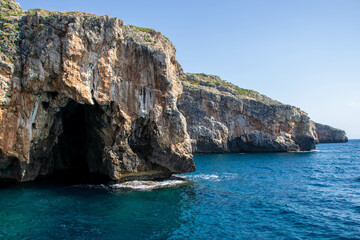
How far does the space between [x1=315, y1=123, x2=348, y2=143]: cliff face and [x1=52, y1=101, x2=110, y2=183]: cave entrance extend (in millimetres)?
140911

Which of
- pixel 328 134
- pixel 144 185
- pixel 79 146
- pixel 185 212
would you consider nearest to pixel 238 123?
pixel 79 146

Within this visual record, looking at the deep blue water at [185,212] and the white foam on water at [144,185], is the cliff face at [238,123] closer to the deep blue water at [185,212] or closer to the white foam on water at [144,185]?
the white foam on water at [144,185]

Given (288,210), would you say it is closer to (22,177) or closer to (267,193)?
(267,193)

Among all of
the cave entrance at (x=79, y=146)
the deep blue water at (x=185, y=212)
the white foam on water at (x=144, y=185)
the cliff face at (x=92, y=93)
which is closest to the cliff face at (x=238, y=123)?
the cave entrance at (x=79, y=146)

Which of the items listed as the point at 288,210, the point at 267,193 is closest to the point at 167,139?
the point at 267,193

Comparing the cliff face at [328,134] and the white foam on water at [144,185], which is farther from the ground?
the cliff face at [328,134]

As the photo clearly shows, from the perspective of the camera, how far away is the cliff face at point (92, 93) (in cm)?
2356

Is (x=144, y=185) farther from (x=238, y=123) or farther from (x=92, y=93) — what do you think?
(x=238, y=123)

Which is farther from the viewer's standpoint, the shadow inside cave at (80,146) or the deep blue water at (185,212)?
the shadow inside cave at (80,146)

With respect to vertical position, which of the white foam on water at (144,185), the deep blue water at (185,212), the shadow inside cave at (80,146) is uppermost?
the shadow inside cave at (80,146)

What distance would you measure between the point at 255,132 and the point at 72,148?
5558 cm

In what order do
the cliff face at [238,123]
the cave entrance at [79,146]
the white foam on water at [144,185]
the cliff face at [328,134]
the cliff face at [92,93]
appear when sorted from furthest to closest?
the cliff face at [328,134]
the cliff face at [238,123]
the cave entrance at [79,146]
the white foam on water at [144,185]
the cliff face at [92,93]

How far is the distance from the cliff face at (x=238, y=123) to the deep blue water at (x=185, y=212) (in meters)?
45.0

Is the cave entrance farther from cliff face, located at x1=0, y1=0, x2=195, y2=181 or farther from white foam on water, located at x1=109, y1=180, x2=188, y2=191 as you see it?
white foam on water, located at x1=109, y1=180, x2=188, y2=191
